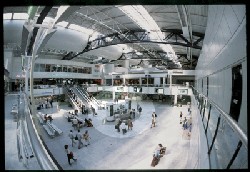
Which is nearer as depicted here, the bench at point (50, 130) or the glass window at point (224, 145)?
the glass window at point (224, 145)

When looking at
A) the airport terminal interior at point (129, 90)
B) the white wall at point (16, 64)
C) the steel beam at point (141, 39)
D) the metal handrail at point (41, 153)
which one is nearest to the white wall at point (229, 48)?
the airport terminal interior at point (129, 90)

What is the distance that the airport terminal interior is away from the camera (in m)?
3.05

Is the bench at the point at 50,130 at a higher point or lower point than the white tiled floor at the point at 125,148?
higher

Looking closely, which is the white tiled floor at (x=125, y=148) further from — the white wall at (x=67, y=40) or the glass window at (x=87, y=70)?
the glass window at (x=87, y=70)

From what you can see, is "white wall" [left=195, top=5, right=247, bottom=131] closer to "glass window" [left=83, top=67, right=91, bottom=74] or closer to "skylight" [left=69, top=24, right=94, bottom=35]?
"skylight" [left=69, top=24, right=94, bottom=35]

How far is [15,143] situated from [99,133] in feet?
35.7

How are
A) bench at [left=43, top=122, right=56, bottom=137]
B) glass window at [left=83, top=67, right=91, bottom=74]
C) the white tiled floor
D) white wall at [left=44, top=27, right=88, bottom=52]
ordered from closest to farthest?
the white tiled floor → bench at [left=43, top=122, right=56, bottom=137] → white wall at [left=44, top=27, right=88, bottom=52] → glass window at [left=83, top=67, right=91, bottom=74]

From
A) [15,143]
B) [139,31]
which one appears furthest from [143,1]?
[139,31]

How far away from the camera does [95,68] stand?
147 feet

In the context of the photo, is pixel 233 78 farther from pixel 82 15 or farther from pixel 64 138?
pixel 82 15

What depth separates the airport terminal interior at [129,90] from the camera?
3.05m

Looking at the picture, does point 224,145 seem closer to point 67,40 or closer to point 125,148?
point 125,148

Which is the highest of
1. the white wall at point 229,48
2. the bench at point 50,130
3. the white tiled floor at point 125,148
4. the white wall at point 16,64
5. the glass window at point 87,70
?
the glass window at point 87,70

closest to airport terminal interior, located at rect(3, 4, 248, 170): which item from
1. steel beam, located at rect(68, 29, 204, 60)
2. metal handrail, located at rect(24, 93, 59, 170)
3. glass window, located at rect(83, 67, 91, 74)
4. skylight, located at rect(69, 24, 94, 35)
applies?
metal handrail, located at rect(24, 93, 59, 170)
